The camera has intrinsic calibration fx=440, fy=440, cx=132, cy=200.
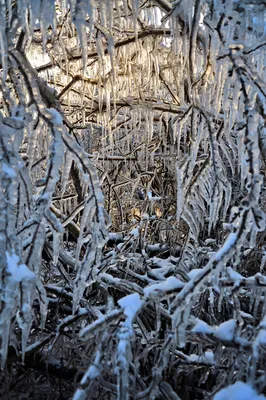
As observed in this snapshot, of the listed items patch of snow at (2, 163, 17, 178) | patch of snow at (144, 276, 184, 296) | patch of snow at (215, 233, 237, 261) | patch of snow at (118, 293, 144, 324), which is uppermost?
patch of snow at (2, 163, 17, 178)

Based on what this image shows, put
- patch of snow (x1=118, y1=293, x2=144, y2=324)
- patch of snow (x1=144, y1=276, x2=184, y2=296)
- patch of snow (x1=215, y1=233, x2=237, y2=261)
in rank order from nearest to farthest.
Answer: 1. patch of snow (x1=215, y1=233, x2=237, y2=261)
2. patch of snow (x1=118, y1=293, x2=144, y2=324)
3. patch of snow (x1=144, y1=276, x2=184, y2=296)

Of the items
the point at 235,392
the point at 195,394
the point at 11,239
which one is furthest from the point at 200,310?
the point at 11,239

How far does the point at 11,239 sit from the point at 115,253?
5.34 ft

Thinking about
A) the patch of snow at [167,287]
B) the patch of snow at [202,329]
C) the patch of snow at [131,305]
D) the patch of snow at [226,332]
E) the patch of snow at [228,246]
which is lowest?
the patch of snow at [202,329]

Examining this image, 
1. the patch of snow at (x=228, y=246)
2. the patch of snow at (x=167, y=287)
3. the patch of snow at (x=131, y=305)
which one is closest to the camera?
the patch of snow at (x=228, y=246)

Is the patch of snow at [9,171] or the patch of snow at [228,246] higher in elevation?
the patch of snow at [9,171]

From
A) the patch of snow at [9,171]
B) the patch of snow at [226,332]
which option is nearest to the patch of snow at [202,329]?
the patch of snow at [226,332]

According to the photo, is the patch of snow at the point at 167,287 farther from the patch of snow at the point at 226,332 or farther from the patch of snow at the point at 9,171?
the patch of snow at the point at 9,171

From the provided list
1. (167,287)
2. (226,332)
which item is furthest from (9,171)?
(226,332)

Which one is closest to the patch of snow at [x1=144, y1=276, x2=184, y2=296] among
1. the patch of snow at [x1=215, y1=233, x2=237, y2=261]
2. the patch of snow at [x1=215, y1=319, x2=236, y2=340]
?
the patch of snow at [x1=215, y1=319, x2=236, y2=340]

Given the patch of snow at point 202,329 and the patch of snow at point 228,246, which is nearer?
the patch of snow at point 228,246

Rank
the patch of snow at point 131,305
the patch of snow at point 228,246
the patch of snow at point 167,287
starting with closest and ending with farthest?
the patch of snow at point 228,246 < the patch of snow at point 131,305 < the patch of snow at point 167,287

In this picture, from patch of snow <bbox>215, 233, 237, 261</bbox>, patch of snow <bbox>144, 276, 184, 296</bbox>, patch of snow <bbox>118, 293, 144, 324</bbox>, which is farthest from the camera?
patch of snow <bbox>144, 276, 184, 296</bbox>

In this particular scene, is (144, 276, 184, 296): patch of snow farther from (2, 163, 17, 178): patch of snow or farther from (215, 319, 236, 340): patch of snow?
(2, 163, 17, 178): patch of snow
